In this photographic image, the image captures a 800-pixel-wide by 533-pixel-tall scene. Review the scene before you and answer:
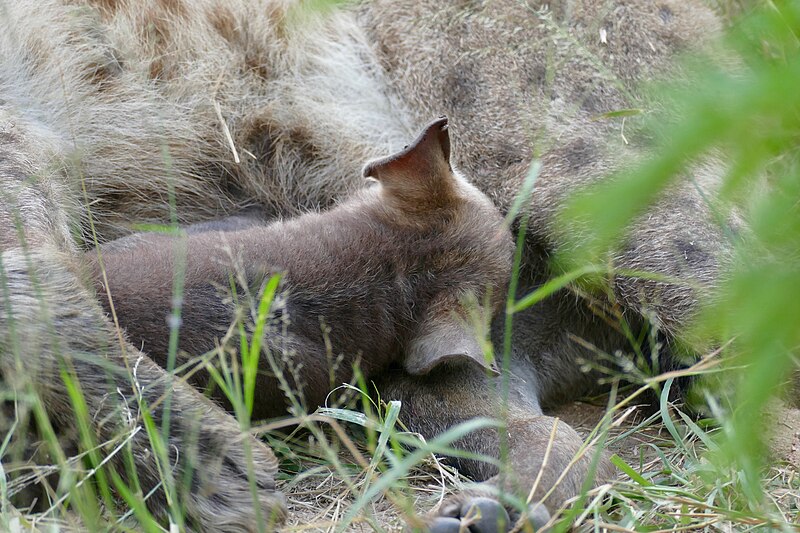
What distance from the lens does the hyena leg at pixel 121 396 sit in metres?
2.34

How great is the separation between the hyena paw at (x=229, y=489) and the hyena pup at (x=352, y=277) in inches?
12.7

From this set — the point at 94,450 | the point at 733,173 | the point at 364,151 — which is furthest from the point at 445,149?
the point at 733,173

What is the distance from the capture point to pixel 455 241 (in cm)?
317

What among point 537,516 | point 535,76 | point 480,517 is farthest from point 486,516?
point 535,76

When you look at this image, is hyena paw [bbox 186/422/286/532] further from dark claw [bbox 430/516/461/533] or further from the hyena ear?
the hyena ear

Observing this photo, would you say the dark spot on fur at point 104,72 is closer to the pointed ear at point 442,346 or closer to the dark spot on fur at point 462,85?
the dark spot on fur at point 462,85

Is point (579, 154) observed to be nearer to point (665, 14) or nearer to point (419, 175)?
point (419, 175)

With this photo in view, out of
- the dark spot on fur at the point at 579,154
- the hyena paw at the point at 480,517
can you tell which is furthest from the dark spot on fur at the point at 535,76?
the hyena paw at the point at 480,517

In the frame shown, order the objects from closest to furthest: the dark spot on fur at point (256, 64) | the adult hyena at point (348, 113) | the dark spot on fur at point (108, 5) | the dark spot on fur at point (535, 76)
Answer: the adult hyena at point (348, 113) → the dark spot on fur at point (535, 76) → the dark spot on fur at point (108, 5) → the dark spot on fur at point (256, 64)

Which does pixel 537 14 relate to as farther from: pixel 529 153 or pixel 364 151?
pixel 364 151

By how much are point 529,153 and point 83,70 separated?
1761 millimetres

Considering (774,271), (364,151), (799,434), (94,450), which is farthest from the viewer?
(364,151)

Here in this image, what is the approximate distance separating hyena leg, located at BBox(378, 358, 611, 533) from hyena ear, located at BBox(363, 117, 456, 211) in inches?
22.6

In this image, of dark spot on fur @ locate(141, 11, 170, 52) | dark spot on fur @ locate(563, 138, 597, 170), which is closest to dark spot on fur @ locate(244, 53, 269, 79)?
dark spot on fur @ locate(141, 11, 170, 52)
